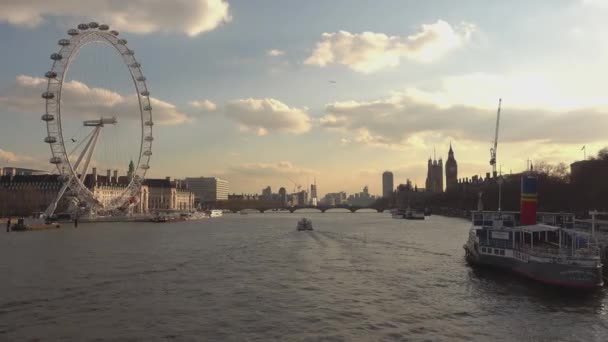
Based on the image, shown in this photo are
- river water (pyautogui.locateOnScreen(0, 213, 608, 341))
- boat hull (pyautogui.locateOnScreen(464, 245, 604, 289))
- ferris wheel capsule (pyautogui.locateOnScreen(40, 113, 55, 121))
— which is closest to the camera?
river water (pyautogui.locateOnScreen(0, 213, 608, 341))

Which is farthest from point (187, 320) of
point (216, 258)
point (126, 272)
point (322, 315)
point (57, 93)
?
point (57, 93)

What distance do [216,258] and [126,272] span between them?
12487 mm

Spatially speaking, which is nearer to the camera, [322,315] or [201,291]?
[322,315]

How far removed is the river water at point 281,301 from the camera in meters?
25.6

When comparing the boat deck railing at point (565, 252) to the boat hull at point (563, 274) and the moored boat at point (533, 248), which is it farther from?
the boat hull at point (563, 274)

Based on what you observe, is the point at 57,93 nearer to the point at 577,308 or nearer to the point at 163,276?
the point at 163,276

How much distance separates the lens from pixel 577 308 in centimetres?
3152

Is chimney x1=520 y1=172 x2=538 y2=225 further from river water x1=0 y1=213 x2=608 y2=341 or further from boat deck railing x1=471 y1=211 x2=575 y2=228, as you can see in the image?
river water x1=0 y1=213 x2=608 y2=341

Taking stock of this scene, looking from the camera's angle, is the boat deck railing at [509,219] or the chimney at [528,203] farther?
the boat deck railing at [509,219]

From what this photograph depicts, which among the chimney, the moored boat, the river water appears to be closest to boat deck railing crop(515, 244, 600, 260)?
the moored boat

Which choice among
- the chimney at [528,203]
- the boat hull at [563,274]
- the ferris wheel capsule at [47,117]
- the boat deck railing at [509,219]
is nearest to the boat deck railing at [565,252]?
the boat hull at [563,274]

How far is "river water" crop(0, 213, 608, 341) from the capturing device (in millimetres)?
25578

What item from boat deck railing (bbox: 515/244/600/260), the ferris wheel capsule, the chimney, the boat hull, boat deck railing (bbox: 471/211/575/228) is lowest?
the boat hull

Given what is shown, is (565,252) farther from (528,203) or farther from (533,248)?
(528,203)
